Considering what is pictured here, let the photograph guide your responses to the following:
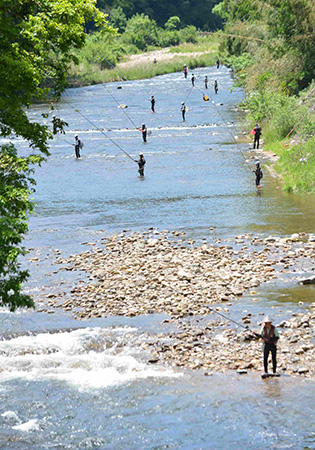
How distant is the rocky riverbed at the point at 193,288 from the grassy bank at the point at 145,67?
Answer: 6130cm

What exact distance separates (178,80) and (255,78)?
30427 mm

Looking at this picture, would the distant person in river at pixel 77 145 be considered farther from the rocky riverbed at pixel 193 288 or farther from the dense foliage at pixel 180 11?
the dense foliage at pixel 180 11

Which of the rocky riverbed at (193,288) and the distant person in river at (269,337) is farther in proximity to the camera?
the rocky riverbed at (193,288)

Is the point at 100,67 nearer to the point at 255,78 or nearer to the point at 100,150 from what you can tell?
the point at 255,78

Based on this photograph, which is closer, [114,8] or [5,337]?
[5,337]

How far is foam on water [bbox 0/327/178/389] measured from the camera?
15648 millimetres

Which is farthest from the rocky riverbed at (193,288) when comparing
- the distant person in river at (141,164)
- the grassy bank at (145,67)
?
the grassy bank at (145,67)

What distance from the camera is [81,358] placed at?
54.4 ft

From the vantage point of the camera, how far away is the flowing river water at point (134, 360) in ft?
44.1

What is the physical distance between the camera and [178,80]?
85.1 metres

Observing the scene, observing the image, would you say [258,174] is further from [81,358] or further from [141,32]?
[141,32]

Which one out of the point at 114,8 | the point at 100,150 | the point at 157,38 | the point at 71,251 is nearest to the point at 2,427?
the point at 71,251

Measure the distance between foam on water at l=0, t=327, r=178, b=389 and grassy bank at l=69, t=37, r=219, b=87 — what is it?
67643 mm

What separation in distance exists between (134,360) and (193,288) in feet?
14.1
